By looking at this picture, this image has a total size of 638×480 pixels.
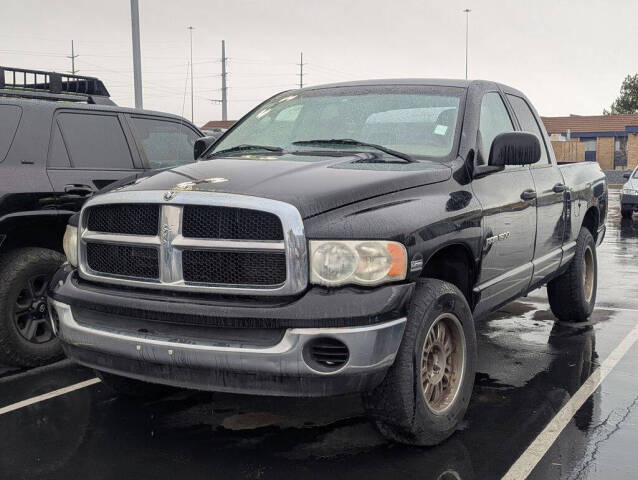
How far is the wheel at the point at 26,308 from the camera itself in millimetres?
5500

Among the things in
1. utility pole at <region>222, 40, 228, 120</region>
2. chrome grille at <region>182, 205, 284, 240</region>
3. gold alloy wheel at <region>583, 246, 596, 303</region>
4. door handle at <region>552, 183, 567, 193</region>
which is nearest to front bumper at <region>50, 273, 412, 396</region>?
chrome grille at <region>182, 205, 284, 240</region>

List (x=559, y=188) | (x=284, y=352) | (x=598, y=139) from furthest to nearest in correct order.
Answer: (x=598, y=139), (x=559, y=188), (x=284, y=352)

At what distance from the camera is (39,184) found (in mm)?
5551

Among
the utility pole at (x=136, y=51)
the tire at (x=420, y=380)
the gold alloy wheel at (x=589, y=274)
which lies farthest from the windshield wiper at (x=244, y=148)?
the utility pole at (x=136, y=51)

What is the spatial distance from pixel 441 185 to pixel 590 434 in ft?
5.27

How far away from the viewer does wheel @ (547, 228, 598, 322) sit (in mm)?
6789

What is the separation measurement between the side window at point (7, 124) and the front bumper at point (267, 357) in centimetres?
234

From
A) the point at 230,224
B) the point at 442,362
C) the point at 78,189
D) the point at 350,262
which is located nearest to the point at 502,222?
the point at 442,362

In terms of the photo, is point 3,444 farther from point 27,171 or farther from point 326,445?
point 27,171

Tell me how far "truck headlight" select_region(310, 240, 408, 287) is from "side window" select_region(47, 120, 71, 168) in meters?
3.03

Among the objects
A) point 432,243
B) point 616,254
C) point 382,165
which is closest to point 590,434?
point 432,243

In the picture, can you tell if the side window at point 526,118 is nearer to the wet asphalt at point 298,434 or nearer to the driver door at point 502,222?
the driver door at point 502,222

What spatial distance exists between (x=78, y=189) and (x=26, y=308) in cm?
96

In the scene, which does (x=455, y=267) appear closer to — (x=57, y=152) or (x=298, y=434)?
(x=298, y=434)
